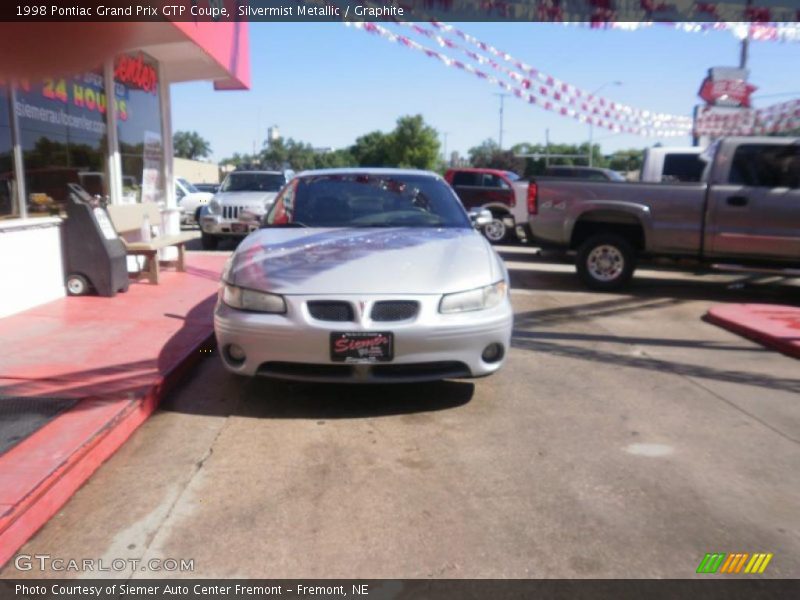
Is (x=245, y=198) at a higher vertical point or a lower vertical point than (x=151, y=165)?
lower

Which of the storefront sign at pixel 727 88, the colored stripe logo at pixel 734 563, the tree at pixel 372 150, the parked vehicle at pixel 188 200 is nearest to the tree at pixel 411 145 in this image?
the tree at pixel 372 150

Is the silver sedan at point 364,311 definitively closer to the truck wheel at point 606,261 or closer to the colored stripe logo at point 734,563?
the colored stripe logo at point 734,563

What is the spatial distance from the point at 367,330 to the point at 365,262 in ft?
2.07

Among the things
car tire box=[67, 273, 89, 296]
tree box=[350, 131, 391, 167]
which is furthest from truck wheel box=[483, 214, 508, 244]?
tree box=[350, 131, 391, 167]

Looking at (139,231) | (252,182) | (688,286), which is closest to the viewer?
(139,231)

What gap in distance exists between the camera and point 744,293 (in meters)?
10.5

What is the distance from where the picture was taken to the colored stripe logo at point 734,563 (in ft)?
9.36

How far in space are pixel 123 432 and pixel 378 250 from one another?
6.81 ft

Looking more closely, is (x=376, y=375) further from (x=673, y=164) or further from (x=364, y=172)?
(x=673, y=164)

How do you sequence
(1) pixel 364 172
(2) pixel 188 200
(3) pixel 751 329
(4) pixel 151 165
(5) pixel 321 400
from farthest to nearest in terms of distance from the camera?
(2) pixel 188 200, (4) pixel 151 165, (3) pixel 751 329, (1) pixel 364 172, (5) pixel 321 400

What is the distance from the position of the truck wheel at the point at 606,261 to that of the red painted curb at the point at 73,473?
6883 millimetres

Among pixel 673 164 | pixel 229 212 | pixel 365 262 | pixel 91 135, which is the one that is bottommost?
pixel 229 212

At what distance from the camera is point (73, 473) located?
3.52 meters

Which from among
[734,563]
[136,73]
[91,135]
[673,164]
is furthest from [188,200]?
[734,563]
